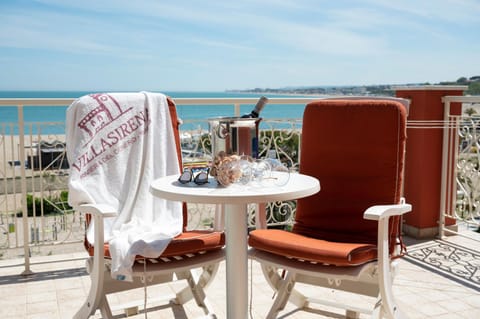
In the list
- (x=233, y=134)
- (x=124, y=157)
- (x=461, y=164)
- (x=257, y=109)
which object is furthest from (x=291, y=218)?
(x=233, y=134)

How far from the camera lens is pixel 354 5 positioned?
21.1m

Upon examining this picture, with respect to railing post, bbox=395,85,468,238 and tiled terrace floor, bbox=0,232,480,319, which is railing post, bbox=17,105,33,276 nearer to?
tiled terrace floor, bbox=0,232,480,319

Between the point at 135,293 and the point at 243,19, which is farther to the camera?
the point at 243,19

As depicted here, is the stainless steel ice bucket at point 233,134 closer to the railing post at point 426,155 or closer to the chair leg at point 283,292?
the chair leg at point 283,292

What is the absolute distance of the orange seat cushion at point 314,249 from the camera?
2.07m

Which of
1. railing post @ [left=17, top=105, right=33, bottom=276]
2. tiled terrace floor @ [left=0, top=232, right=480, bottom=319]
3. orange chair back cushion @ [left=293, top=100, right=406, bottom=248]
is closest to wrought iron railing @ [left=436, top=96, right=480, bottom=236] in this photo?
tiled terrace floor @ [left=0, top=232, right=480, bottom=319]

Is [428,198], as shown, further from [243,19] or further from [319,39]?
[319,39]

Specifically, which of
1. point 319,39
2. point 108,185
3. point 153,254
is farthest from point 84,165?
point 319,39

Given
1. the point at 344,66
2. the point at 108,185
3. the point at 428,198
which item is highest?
the point at 344,66

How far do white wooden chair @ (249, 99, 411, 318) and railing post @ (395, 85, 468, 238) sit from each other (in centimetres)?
163

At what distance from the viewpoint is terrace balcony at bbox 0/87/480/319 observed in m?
2.93

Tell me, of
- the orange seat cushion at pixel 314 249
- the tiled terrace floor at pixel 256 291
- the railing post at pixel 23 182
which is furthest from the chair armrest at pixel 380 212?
the railing post at pixel 23 182

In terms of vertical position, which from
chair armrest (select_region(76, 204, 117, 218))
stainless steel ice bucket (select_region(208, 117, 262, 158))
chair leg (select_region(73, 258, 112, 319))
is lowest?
chair leg (select_region(73, 258, 112, 319))

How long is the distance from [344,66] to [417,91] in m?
42.8
